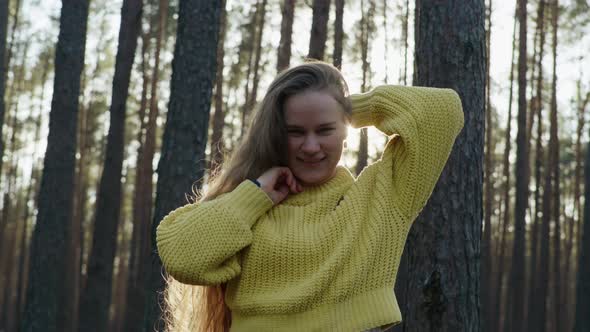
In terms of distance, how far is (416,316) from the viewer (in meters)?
4.61

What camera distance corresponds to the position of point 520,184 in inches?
633

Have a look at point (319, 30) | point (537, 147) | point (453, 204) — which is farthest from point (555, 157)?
point (453, 204)

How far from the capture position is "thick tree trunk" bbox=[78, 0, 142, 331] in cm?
1113

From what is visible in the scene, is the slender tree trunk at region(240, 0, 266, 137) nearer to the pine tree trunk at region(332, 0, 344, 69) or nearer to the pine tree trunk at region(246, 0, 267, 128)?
the pine tree trunk at region(246, 0, 267, 128)

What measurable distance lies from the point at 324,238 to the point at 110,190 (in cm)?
953

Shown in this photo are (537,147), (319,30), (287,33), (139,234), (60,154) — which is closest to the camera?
(60,154)

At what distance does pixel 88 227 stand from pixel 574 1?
1999 cm

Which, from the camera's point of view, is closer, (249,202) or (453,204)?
(249,202)

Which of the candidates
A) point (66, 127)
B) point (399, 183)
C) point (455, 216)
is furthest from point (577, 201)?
point (399, 183)

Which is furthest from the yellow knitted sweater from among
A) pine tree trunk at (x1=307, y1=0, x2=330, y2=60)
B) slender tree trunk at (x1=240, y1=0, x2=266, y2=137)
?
slender tree trunk at (x1=240, y1=0, x2=266, y2=137)

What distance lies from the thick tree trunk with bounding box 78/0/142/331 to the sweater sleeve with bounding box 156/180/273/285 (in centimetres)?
888

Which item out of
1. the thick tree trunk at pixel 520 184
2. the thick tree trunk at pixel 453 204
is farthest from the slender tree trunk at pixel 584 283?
the thick tree trunk at pixel 453 204

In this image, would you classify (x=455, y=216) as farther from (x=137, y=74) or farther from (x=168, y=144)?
(x=137, y=74)

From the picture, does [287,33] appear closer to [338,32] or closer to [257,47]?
[338,32]
